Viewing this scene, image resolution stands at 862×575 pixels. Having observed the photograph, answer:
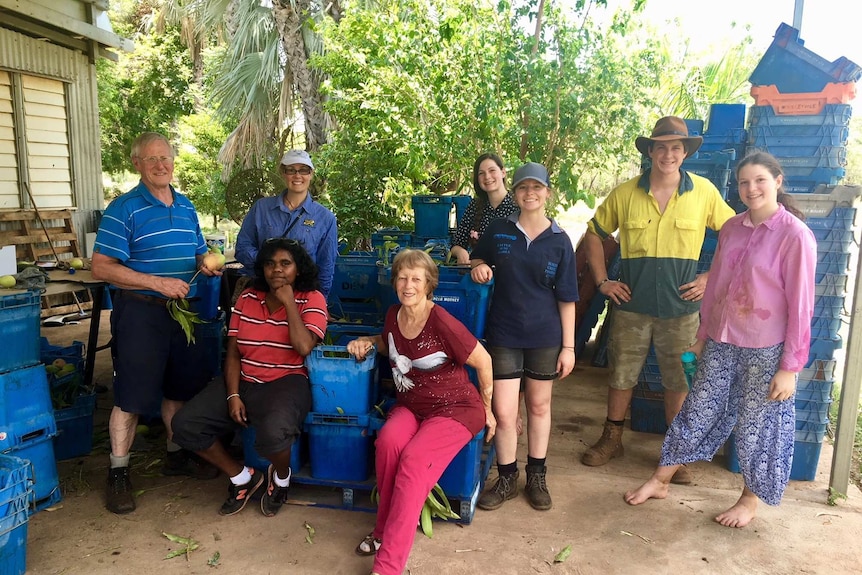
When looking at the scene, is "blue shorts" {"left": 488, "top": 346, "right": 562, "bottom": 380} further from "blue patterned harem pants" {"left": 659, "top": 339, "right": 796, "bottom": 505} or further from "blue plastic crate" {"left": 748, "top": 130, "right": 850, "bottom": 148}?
"blue plastic crate" {"left": 748, "top": 130, "right": 850, "bottom": 148}

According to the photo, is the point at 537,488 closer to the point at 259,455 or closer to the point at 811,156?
the point at 259,455

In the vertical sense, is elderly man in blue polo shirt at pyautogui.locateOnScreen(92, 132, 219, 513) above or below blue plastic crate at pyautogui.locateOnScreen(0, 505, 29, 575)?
above

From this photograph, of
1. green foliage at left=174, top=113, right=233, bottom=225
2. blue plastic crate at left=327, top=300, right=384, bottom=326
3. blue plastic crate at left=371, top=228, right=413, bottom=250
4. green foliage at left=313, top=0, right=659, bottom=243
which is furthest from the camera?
green foliage at left=174, top=113, right=233, bottom=225

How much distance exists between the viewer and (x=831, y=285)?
374 cm

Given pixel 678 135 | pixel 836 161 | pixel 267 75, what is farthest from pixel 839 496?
pixel 267 75

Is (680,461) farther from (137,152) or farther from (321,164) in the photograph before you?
(321,164)

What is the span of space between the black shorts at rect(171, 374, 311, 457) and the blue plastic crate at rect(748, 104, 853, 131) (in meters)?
3.23

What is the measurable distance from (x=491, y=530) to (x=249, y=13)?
11982 millimetres

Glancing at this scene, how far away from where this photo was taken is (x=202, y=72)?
63.6 ft

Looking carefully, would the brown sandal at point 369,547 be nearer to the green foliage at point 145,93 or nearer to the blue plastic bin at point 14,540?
the blue plastic bin at point 14,540

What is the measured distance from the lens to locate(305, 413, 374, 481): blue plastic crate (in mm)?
3395

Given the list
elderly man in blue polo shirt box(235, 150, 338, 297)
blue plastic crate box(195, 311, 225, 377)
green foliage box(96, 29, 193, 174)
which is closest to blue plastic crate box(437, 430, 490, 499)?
elderly man in blue polo shirt box(235, 150, 338, 297)

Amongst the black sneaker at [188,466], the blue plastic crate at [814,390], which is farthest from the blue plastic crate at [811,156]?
the black sneaker at [188,466]

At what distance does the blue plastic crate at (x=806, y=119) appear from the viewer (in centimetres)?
376
